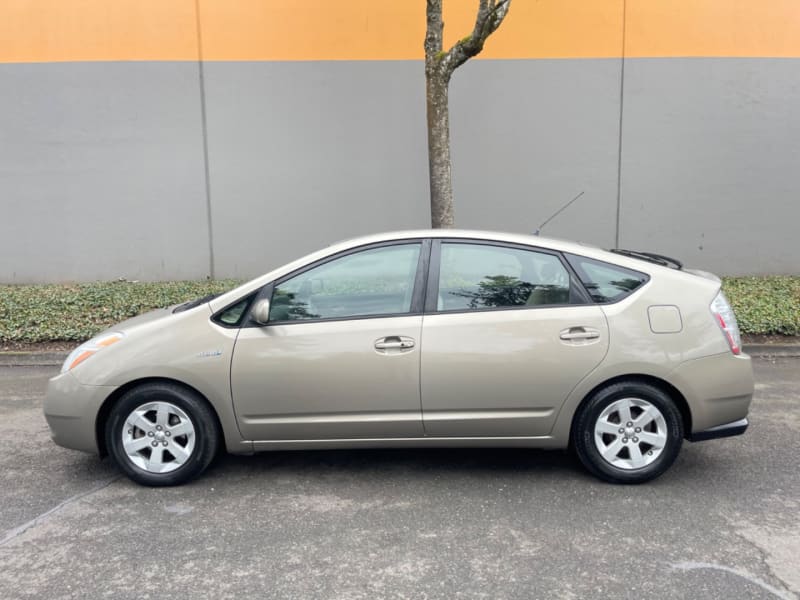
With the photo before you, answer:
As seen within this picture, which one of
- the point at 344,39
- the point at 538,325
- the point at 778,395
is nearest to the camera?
the point at 538,325

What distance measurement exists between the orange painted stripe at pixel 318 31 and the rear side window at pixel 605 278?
6.60 m

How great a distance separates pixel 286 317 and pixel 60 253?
7.65 metres

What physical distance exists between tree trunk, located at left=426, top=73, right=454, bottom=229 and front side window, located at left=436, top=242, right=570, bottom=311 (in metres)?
4.13

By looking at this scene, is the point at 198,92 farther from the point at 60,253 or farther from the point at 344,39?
the point at 60,253

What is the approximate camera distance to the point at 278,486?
4.09m

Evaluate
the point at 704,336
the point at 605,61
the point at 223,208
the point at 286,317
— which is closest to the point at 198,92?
the point at 223,208

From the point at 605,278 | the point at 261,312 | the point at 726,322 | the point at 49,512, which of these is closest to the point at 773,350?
the point at 726,322

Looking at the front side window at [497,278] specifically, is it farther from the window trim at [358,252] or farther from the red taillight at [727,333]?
the red taillight at [727,333]

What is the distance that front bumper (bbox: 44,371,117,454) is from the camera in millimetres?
3945

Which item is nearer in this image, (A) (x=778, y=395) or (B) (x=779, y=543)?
(B) (x=779, y=543)

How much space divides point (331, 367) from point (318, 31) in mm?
7289

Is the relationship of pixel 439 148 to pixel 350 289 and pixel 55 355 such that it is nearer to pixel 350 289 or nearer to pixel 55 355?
pixel 350 289

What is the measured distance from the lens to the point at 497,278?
4.11m

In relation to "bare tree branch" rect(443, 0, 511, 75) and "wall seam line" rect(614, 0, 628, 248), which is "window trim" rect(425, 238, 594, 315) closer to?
"bare tree branch" rect(443, 0, 511, 75)
